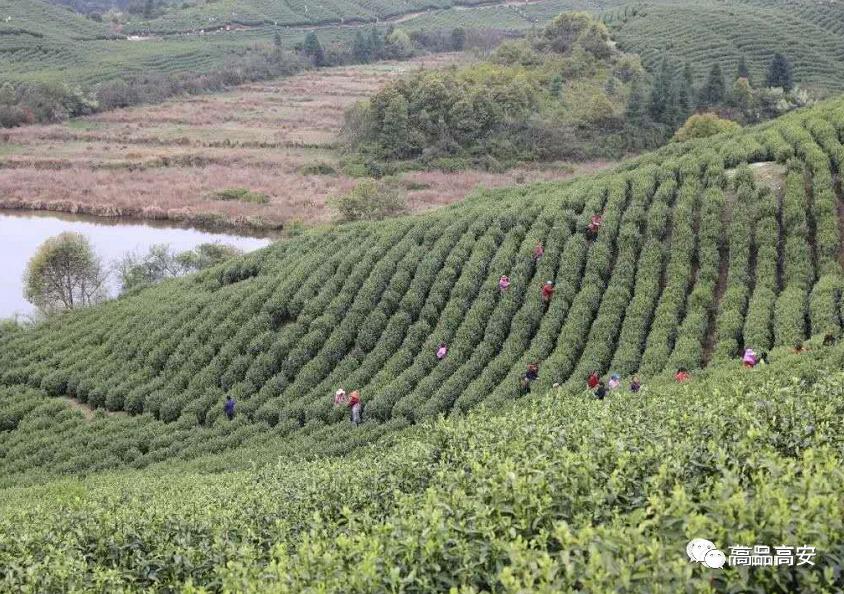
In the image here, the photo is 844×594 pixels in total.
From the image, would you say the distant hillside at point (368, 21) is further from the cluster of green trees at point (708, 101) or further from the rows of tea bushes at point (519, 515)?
the rows of tea bushes at point (519, 515)

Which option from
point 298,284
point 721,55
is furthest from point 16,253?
point 721,55

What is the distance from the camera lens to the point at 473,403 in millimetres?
20109

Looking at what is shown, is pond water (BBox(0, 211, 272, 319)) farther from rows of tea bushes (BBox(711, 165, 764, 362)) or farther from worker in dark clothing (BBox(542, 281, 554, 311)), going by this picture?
rows of tea bushes (BBox(711, 165, 764, 362))

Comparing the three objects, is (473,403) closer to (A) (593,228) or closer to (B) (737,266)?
(A) (593,228)

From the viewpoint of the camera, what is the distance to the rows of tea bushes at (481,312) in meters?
20.6

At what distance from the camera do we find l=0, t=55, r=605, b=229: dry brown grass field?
5428cm

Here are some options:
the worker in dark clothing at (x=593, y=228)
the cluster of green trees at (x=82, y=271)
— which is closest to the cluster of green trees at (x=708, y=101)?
the cluster of green trees at (x=82, y=271)

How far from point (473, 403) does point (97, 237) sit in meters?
38.0

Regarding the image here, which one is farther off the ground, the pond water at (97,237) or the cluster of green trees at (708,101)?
the cluster of green trees at (708,101)

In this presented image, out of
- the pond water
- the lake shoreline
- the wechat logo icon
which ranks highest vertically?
the wechat logo icon

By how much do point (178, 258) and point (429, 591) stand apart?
3529 centimetres

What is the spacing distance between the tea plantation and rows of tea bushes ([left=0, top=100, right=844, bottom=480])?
0.10 meters

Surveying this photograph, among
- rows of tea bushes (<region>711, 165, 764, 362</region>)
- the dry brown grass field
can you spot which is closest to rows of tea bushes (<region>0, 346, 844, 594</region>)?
rows of tea bushes (<region>711, 165, 764, 362</region>)

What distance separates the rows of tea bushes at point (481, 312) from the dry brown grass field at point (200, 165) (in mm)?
22610
